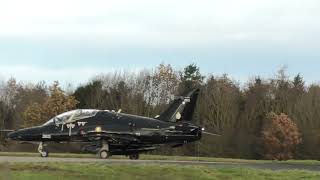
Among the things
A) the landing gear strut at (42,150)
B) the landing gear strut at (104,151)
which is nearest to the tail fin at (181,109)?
the landing gear strut at (104,151)

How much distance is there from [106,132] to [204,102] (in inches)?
1627

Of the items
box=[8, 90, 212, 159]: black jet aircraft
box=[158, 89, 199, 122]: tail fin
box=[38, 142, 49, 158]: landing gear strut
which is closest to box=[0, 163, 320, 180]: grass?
box=[8, 90, 212, 159]: black jet aircraft

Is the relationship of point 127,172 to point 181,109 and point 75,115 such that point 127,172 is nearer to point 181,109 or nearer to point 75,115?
point 75,115

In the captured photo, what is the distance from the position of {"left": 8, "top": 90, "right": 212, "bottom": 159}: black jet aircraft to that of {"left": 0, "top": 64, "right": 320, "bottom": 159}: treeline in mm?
25723

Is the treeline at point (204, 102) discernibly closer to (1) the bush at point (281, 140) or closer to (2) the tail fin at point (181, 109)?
(1) the bush at point (281, 140)

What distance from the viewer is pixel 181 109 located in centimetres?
3331

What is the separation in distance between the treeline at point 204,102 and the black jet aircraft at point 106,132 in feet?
84.4

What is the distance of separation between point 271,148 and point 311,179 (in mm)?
43177

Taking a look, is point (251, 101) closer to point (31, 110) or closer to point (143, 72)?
point (143, 72)

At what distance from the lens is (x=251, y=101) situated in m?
69.8

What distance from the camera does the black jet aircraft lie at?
3042 centimetres

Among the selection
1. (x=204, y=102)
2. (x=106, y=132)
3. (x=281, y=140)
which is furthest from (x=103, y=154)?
(x=204, y=102)

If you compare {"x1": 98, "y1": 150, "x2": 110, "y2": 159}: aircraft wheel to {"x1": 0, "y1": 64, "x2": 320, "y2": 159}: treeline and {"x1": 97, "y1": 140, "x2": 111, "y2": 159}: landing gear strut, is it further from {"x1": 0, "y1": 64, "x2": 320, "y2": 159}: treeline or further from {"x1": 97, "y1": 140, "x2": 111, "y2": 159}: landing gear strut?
{"x1": 0, "y1": 64, "x2": 320, "y2": 159}: treeline

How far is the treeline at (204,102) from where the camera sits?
61062 mm
